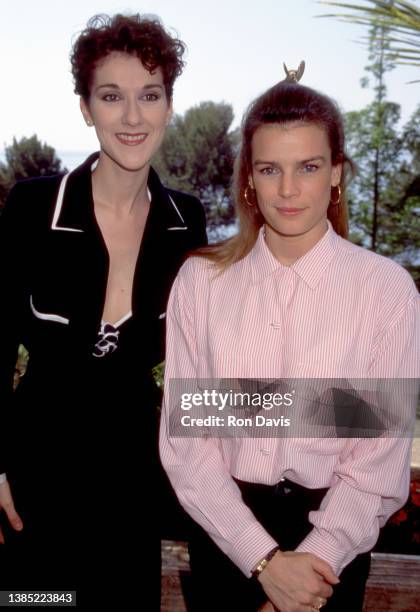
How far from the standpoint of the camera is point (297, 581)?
69.5 inches

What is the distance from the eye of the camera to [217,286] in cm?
199

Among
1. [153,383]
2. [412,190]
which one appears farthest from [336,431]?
[412,190]

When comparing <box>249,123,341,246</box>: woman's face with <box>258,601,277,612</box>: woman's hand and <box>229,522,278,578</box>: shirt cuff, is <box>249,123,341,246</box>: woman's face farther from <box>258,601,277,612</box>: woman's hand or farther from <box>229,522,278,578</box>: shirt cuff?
<box>258,601,277,612</box>: woman's hand

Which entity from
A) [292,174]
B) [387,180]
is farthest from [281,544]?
[387,180]

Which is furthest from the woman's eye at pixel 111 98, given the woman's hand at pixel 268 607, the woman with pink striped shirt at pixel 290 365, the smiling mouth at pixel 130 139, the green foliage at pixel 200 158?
the green foliage at pixel 200 158

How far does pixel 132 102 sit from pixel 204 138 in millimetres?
34162

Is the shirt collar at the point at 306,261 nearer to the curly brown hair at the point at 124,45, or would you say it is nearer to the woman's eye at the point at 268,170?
the woman's eye at the point at 268,170

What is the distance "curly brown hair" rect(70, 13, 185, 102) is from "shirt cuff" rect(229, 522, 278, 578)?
4.97 feet

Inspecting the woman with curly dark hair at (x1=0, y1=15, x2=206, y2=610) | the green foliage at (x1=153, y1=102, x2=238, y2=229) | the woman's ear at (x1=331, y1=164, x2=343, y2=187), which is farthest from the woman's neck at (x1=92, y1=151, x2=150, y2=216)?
the green foliage at (x1=153, y1=102, x2=238, y2=229)

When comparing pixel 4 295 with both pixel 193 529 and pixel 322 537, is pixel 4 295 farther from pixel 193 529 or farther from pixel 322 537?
pixel 322 537

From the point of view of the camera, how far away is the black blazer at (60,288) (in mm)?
2197

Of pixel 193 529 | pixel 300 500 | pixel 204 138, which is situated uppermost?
pixel 204 138

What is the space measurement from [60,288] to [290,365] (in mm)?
857

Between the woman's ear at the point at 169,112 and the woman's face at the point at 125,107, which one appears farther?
the woman's ear at the point at 169,112
